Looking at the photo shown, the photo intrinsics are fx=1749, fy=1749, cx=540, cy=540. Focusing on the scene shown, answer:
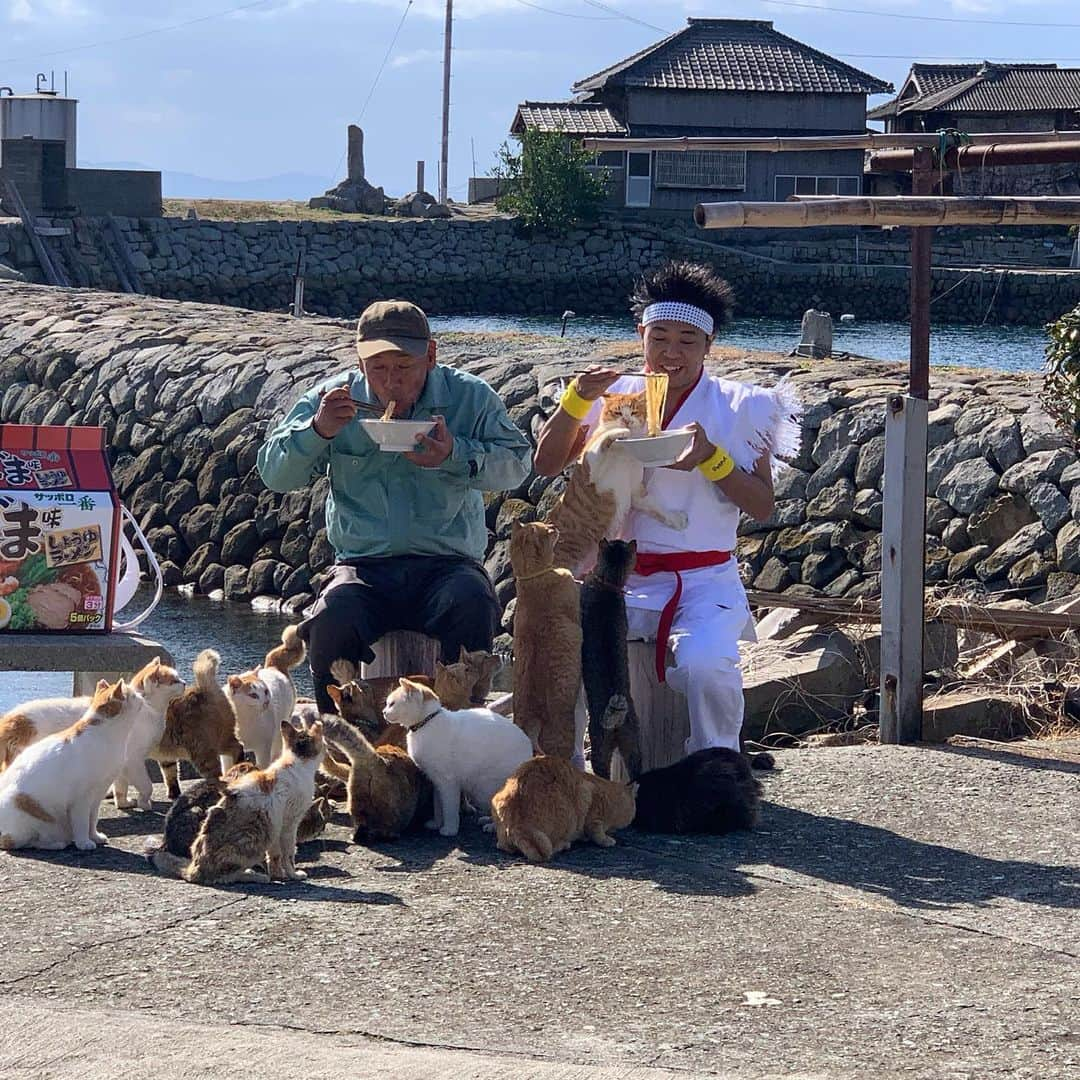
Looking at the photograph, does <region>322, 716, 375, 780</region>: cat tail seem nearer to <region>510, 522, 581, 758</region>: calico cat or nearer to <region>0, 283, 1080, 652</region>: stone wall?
<region>510, 522, 581, 758</region>: calico cat

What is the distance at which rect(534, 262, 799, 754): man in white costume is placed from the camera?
5074mm

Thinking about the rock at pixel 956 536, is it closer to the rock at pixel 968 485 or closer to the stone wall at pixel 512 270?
the rock at pixel 968 485

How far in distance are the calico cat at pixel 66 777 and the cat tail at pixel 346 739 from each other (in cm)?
50

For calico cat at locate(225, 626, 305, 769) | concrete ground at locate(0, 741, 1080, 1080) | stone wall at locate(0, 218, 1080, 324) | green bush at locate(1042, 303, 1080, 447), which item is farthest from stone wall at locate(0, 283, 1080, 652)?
stone wall at locate(0, 218, 1080, 324)

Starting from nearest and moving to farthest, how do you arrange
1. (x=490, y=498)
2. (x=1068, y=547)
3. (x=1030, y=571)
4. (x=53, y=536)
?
(x=53, y=536) → (x=1068, y=547) → (x=1030, y=571) → (x=490, y=498)

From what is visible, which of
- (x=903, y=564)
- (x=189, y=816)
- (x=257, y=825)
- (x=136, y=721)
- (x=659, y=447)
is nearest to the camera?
(x=257, y=825)

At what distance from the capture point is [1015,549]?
32.3ft

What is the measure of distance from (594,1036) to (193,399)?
11.8 m

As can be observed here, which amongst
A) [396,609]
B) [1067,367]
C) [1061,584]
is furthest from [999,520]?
[396,609]

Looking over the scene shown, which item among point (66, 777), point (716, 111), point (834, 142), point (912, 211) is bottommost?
point (66, 777)

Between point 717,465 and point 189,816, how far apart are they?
5.80 feet

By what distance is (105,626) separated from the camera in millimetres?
5453

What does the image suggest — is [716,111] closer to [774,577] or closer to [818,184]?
[818,184]

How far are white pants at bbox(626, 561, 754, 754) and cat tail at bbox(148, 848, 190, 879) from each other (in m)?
1.49
